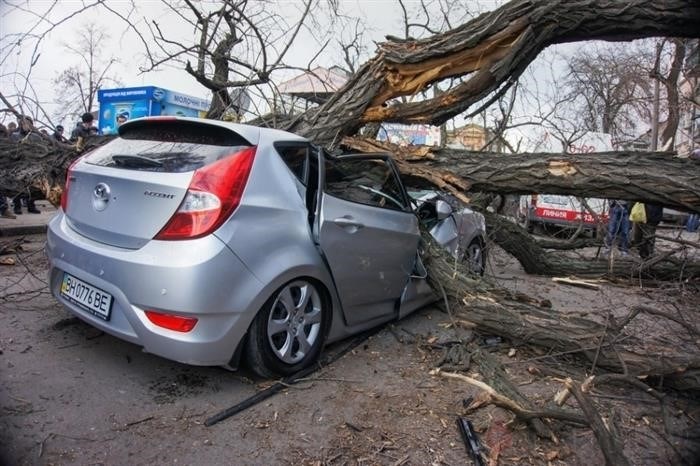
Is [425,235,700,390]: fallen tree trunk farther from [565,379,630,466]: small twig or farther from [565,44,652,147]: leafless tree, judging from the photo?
[565,44,652,147]: leafless tree

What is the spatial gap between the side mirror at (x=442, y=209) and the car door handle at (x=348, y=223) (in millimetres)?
1710

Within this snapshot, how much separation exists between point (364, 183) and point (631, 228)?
7170 millimetres

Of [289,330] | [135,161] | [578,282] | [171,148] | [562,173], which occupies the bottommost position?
[578,282]

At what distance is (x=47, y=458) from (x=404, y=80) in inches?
168

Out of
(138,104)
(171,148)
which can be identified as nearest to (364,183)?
(171,148)

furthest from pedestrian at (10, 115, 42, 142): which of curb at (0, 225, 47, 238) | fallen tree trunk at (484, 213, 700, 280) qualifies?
fallen tree trunk at (484, 213, 700, 280)

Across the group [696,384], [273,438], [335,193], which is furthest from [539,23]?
[273,438]

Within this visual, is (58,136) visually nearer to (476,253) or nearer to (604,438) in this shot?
(476,253)

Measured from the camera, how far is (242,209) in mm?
2707

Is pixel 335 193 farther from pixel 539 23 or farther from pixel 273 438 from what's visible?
pixel 539 23

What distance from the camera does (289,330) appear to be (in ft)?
10.0

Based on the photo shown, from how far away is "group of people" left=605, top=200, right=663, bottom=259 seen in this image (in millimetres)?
6617

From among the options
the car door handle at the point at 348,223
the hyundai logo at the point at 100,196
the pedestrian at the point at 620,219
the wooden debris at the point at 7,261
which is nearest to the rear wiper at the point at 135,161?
the hyundai logo at the point at 100,196

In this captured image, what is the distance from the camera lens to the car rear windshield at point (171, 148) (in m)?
2.80
